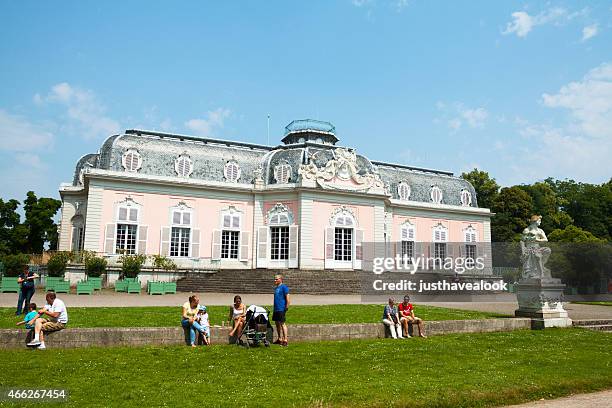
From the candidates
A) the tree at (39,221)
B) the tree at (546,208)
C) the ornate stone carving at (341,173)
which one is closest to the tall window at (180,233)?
the ornate stone carving at (341,173)

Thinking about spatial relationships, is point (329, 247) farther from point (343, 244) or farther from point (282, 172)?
point (282, 172)

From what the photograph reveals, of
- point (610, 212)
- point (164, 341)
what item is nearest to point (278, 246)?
point (164, 341)

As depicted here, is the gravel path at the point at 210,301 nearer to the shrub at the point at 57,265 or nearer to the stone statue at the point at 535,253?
the shrub at the point at 57,265

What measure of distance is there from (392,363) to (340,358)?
960mm

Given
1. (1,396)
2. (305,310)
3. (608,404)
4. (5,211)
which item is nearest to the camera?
(1,396)

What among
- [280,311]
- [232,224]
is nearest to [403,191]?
[232,224]

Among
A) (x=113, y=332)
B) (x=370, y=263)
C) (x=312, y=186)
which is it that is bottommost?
(x=113, y=332)

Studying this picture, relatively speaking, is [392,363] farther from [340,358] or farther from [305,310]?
[305,310]

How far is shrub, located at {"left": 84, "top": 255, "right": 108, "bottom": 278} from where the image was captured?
2636 centimetres

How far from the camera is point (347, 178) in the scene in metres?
32.8

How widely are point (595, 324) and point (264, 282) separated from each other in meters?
15.3

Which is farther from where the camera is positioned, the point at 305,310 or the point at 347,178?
the point at 347,178

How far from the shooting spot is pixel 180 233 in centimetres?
3136

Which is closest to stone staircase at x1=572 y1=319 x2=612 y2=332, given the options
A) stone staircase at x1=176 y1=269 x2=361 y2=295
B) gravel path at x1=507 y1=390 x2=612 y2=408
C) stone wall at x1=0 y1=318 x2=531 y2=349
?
stone wall at x1=0 y1=318 x2=531 y2=349
